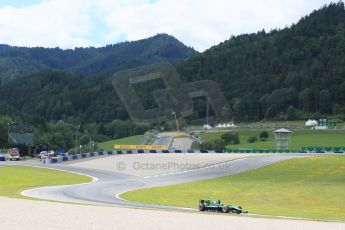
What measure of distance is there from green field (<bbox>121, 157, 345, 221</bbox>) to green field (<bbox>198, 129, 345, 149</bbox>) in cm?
6739

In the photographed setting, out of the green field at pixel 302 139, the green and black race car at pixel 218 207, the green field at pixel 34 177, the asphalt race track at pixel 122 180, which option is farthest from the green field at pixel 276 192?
the green field at pixel 302 139

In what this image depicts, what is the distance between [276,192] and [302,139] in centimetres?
11477

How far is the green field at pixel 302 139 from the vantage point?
142m

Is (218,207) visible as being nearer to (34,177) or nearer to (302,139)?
(34,177)

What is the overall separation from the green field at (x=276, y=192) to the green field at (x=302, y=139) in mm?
67393

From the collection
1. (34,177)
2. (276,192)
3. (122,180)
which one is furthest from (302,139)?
(276,192)

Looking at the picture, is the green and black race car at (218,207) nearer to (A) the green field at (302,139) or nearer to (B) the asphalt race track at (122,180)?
(B) the asphalt race track at (122,180)

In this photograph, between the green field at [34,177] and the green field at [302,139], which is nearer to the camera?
the green field at [34,177]

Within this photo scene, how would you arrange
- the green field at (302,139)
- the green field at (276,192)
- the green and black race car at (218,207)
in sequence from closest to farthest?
1. the green and black race car at (218,207)
2. the green field at (276,192)
3. the green field at (302,139)

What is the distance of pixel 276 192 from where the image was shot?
48.5 m

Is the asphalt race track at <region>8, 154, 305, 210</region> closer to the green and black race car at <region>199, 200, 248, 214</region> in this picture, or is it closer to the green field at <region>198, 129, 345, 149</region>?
the green and black race car at <region>199, 200, 248, 214</region>

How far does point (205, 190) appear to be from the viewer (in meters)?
50.8

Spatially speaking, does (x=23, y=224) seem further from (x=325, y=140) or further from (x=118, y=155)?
(x=325, y=140)

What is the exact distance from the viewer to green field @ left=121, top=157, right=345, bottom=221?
37.6 metres
